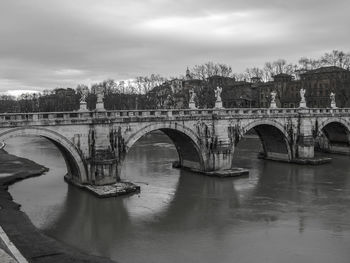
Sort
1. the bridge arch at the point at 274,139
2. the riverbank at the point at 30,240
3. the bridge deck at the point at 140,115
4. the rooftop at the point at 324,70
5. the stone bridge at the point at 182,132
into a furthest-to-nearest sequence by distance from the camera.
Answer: the rooftop at the point at 324,70
the bridge arch at the point at 274,139
the stone bridge at the point at 182,132
the bridge deck at the point at 140,115
the riverbank at the point at 30,240

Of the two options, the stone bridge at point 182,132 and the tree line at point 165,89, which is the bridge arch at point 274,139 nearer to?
the stone bridge at point 182,132

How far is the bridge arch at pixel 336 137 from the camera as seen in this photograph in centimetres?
3516

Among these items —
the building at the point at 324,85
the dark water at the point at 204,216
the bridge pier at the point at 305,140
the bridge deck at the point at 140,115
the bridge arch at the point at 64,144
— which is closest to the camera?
the dark water at the point at 204,216

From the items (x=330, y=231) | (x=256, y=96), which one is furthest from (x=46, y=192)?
(x=256, y=96)

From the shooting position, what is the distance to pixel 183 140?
25672 mm

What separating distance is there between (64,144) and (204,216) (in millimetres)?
8039

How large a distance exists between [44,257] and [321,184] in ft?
54.0

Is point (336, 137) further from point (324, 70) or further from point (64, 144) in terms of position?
point (64, 144)

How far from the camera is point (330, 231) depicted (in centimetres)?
1467

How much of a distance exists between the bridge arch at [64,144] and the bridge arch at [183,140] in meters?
2.79

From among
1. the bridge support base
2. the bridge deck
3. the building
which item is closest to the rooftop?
the building

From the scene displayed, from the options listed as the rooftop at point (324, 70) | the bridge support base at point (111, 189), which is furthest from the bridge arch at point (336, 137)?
the bridge support base at point (111, 189)

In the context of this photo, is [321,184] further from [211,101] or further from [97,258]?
[211,101]

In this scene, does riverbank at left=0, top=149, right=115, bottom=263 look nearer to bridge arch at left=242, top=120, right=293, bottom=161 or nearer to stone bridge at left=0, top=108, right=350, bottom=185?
stone bridge at left=0, top=108, right=350, bottom=185
